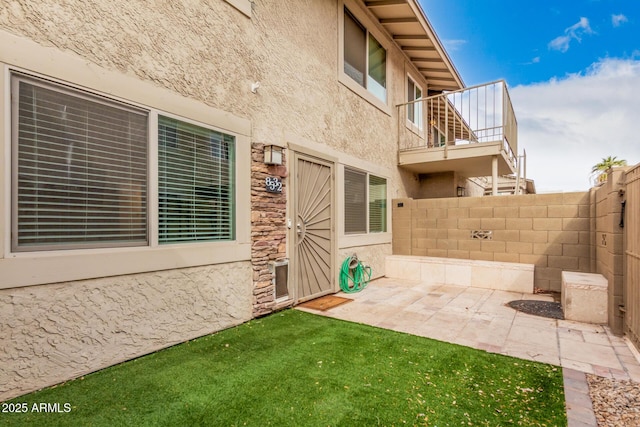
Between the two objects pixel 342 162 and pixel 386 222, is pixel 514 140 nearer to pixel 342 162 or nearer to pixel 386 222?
pixel 386 222

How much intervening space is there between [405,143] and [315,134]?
14.4ft

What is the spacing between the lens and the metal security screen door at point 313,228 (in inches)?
217

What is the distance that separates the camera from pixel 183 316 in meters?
3.77

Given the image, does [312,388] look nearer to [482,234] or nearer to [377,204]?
[377,204]

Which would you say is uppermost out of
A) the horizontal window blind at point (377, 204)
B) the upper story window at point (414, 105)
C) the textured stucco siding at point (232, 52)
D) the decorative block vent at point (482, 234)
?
the upper story window at point (414, 105)

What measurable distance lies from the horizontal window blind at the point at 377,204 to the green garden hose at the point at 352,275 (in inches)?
44.7

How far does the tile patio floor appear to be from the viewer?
3.06 meters

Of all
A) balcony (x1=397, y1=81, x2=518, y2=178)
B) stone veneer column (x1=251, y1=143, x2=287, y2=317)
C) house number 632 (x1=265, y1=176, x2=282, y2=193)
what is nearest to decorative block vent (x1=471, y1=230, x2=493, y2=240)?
balcony (x1=397, y1=81, x2=518, y2=178)

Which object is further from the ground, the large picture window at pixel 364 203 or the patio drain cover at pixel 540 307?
the large picture window at pixel 364 203

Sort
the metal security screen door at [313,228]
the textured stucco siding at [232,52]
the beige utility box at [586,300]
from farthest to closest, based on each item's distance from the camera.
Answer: the metal security screen door at [313,228] < the beige utility box at [586,300] < the textured stucco siding at [232,52]

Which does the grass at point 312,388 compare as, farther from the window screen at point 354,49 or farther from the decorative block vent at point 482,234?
the window screen at point 354,49

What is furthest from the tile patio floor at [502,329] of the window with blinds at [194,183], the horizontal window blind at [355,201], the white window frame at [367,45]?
the white window frame at [367,45]

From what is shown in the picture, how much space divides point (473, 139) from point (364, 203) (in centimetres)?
355

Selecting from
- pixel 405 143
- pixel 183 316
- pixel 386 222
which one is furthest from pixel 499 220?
pixel 183 316
